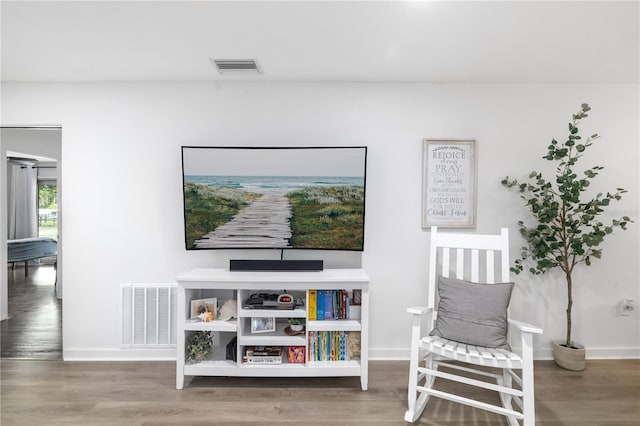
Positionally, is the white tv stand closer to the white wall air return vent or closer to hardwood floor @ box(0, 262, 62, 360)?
the white wall air return vent

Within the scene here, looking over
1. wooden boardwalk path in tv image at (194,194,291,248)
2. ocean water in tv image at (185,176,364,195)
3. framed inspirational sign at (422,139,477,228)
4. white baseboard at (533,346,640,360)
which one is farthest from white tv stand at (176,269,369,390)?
white baseboard at (533,346,640,360)

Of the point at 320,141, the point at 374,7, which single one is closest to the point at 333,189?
the point at 320,141

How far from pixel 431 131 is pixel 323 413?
2303mm

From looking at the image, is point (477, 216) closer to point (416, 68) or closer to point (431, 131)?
point (431, 131)

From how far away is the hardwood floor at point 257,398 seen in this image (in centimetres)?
212

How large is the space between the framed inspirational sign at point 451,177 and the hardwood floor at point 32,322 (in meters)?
3.47

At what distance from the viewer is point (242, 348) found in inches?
100

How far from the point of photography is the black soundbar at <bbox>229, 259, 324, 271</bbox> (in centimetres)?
268

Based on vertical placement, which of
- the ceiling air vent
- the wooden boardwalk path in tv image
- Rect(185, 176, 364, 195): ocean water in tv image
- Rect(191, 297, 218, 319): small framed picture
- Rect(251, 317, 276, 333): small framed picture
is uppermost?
the ceiling air vent

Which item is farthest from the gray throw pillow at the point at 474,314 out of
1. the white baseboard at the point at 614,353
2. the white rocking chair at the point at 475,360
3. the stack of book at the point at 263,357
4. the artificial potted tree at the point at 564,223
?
the white baseboard at the point at 614,353

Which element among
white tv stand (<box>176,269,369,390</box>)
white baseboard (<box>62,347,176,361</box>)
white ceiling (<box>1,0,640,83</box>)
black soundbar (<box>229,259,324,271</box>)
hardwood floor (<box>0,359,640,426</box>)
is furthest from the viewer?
white baseboard (<box>62,347,176,361</box>)

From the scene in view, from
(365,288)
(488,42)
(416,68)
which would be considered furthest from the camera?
(416,68)

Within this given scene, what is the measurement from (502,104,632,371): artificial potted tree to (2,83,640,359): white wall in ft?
0.42

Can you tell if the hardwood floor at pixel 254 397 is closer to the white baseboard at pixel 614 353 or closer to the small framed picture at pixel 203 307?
the white baseboard at pixel 614 353
